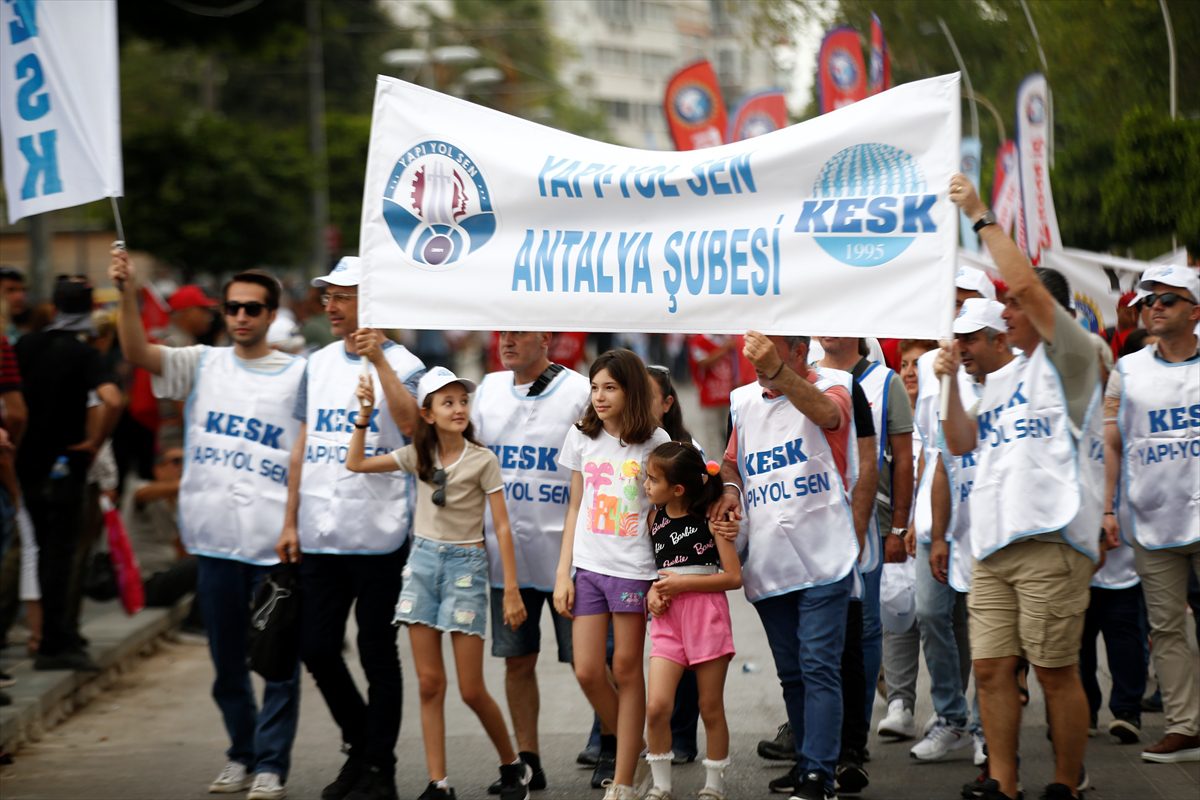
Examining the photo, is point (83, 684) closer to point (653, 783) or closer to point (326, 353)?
point (326, 353)

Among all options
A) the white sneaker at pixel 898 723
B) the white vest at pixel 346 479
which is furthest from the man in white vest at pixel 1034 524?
the white vest at pixel 346 479

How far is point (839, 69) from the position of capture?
13.8 m

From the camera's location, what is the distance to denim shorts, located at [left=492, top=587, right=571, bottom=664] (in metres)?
6.74

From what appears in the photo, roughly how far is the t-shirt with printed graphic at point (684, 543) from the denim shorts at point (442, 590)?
2.55 feet

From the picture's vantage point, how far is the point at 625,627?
632 centimetres

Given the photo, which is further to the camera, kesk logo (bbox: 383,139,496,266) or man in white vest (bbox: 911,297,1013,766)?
kesk logo (bbox: 383,139,496,266)

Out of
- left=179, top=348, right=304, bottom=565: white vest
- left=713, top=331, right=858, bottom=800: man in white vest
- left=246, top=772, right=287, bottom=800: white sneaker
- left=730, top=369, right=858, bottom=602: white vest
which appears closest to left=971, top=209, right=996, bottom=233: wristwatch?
left=713, top=331, right=858, bottom=800: man in white vest

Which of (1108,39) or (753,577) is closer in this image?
(753,577)

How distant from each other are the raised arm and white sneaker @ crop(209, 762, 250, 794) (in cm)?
176

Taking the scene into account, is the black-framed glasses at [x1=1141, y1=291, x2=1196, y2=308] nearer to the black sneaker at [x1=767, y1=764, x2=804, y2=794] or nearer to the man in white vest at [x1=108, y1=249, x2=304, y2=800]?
the black sneaker at [x1=767, y1=764, x2=804, y2=794]

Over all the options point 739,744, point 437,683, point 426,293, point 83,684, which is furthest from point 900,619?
point 83,684

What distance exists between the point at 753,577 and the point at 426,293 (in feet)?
5.65

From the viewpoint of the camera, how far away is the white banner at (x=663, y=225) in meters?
5.74

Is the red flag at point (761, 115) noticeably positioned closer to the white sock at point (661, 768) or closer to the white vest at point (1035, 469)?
the white vest at point (1035, 469)
